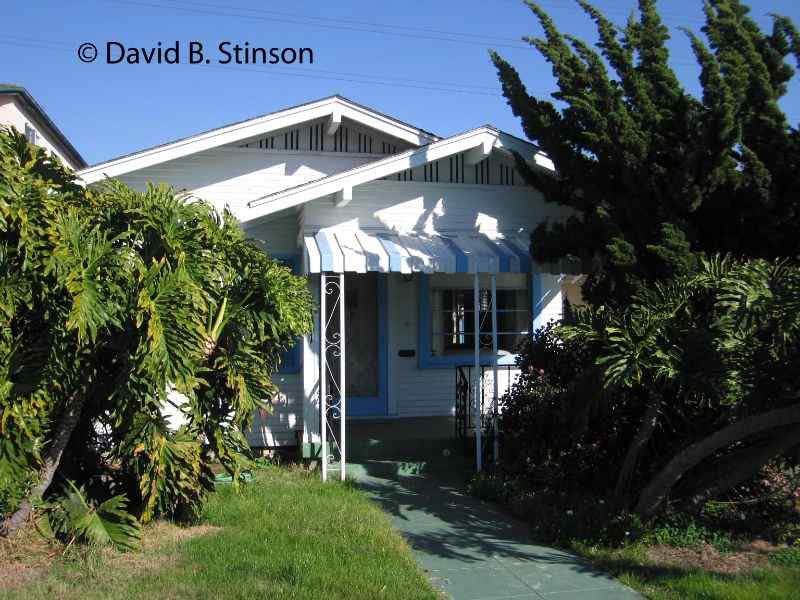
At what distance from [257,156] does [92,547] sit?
5931 mm

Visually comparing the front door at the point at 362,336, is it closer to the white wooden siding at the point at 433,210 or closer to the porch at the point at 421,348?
the porch at the point at 421,348

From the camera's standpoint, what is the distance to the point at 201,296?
19.2ft

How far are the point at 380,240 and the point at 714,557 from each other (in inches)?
197

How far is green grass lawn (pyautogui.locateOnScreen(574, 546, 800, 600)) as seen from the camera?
17.0 ft

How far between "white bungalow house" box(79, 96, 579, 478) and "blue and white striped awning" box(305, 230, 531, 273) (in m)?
0.02

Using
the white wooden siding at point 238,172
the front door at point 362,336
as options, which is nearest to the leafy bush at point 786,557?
the front door at point 362,336

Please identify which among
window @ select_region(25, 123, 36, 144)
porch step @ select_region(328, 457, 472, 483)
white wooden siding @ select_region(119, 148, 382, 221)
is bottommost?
porch step @ select_region(328, 457, 472, 483)

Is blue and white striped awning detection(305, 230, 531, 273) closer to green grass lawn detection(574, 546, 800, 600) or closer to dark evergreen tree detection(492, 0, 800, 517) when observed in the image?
dark evergreen tree detection(492, 0, 800, 517)

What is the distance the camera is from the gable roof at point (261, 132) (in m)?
9.20

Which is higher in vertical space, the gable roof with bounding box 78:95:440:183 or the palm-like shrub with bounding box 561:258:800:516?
the gable roof with bounding box 78:95:440:183

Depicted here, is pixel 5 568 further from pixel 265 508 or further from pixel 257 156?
pixel 257 156

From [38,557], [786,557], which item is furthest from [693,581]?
[38,557]

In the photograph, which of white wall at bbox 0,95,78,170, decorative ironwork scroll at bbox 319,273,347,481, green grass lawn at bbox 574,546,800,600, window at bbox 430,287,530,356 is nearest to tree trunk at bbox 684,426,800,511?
green grass lawn at bbox 574,546,800,600

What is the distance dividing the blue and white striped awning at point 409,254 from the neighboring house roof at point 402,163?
21.9 inches
